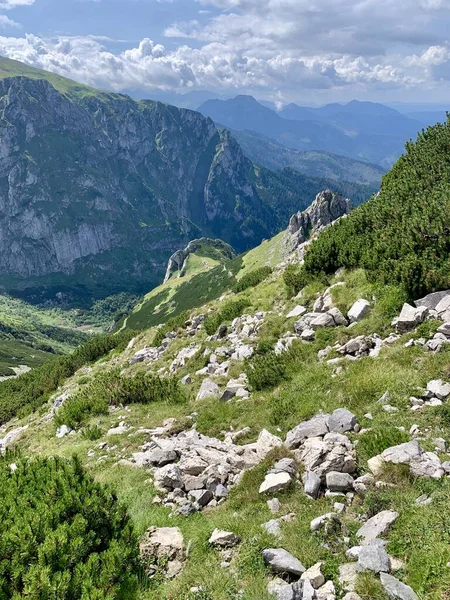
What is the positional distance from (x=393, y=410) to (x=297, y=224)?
531 feet

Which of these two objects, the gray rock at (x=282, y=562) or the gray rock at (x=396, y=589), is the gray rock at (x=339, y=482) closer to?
the gray rock at (x=282, y=562)

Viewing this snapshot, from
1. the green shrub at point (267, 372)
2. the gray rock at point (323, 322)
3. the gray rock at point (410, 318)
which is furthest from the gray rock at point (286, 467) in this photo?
the gray rock at point (323, 322)

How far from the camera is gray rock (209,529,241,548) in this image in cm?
748

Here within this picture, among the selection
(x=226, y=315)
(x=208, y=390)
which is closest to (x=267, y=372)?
(x=208, y=390)

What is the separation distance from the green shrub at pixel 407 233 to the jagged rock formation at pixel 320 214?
421ft

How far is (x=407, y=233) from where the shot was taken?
1881cm

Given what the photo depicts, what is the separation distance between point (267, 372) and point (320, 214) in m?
153

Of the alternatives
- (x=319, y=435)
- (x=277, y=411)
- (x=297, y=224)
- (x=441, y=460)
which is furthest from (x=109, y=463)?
(x=297, y=224)

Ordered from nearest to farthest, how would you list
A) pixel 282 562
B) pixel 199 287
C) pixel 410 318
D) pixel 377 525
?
pixel 282 562 → pixel 377 525 → pixel 410 318 → pixel 199 287

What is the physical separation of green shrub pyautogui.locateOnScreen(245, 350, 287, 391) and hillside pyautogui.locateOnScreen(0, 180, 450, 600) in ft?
0.24

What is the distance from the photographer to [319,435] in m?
10.1

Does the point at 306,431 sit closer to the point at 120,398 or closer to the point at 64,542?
the point at 64,542

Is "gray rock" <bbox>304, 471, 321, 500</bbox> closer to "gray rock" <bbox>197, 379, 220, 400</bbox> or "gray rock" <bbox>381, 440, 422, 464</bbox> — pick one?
"gray rock" <bbox>381, 440, 422, 464</bbox>

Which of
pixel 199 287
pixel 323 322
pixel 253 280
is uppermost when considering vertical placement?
pixel 323 322
